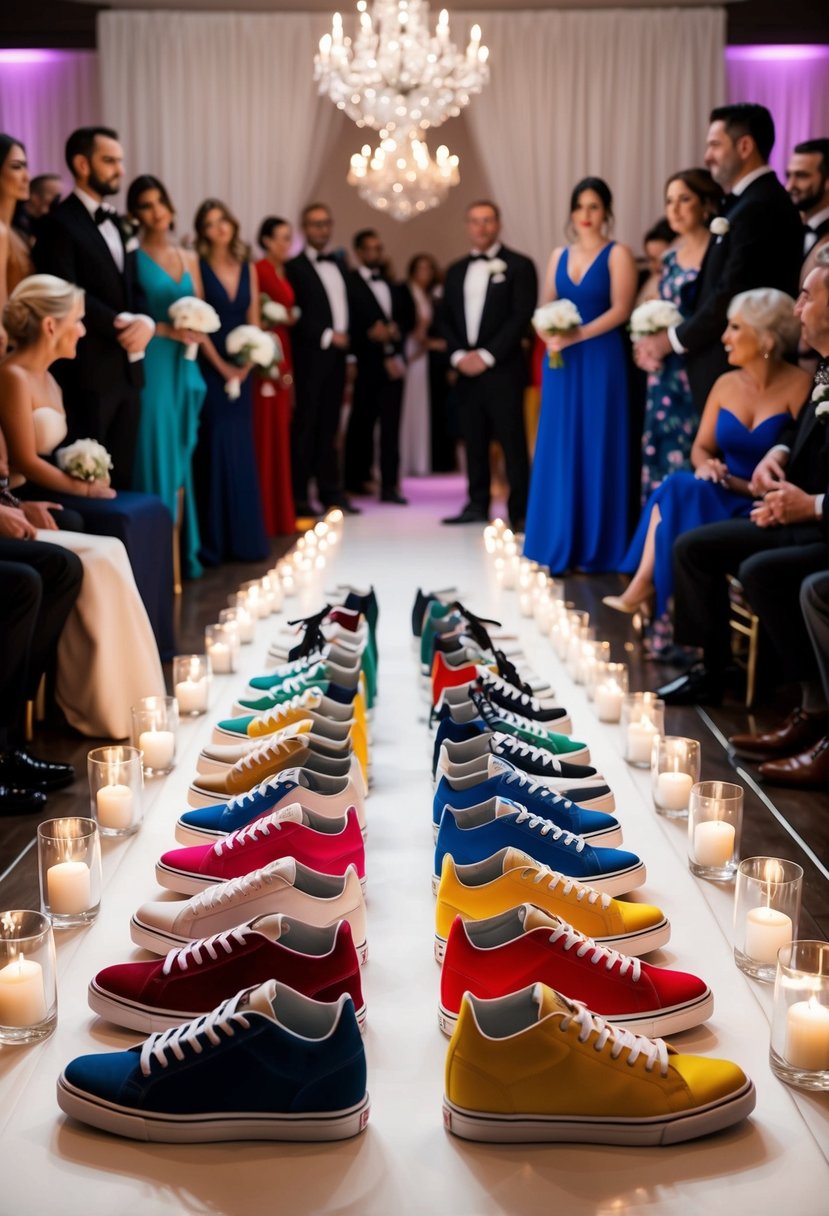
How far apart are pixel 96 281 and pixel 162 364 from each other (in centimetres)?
101

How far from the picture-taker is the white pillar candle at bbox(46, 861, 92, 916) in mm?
2316

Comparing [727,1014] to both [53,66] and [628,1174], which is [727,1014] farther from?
[53,66]

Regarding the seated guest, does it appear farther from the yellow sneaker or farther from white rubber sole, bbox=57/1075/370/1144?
white rubber sole, bbox=57/1075/370/1144

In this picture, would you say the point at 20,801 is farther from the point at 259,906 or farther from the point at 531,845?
the point at 531,845

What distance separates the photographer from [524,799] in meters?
2.37

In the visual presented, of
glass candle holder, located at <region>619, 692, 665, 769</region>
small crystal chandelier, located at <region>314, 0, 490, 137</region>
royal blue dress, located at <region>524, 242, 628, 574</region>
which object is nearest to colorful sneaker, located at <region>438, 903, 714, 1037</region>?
glass candle holder, located at <region>619, 692, 665, 769</region>

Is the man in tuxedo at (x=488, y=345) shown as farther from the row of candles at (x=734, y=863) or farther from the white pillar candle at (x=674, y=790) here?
the white pillar candle at (x=674, y=790)

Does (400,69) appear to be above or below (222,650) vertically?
above

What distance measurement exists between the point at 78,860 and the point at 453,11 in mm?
8562

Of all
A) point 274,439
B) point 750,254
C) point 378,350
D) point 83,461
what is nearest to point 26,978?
point 83,461

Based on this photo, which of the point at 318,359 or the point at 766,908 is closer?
the point at 766,908

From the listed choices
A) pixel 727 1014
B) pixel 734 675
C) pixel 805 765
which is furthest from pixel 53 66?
pixel 727 1014

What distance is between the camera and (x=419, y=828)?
284 cm

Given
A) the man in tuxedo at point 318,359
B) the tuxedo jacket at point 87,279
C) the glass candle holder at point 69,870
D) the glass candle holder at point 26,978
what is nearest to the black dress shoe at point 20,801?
the glass candle holder at point 69,870
